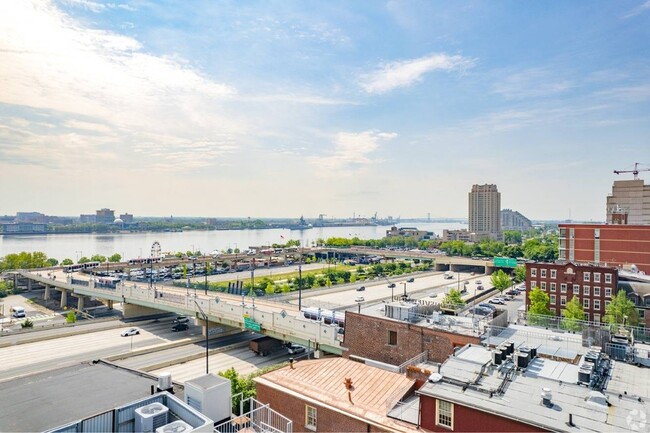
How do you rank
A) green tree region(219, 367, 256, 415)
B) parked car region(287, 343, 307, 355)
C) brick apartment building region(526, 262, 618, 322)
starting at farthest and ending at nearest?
brick apartment building region(526, 262, 618, 322)
parked car region(287, 343, 307, 355)
green tree region(219, 367, 256, 415)

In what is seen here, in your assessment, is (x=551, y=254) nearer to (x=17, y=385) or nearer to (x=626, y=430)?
(x=626, y=430)

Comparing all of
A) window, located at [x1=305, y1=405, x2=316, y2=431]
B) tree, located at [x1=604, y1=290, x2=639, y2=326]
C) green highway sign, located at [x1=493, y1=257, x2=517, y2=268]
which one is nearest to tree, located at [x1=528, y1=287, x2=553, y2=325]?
tree, located at [x1=604, y1=290, x2=639, y2=326]

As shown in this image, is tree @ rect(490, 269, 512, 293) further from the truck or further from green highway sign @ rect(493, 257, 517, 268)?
the truck

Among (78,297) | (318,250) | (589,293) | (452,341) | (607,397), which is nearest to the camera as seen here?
(607,397)

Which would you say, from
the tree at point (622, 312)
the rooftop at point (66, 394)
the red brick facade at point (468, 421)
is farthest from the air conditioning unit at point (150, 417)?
the tree at point (622, 312)

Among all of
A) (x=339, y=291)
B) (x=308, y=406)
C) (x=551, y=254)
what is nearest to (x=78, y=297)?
(x=339, y=291)

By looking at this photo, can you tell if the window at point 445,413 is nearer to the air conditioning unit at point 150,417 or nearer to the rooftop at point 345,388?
the rooftop at point 345,388
